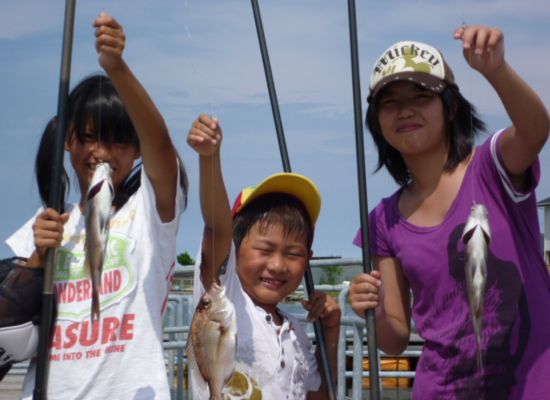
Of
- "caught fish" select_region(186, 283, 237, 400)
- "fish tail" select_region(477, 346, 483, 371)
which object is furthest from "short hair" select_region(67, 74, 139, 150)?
"fish tail" select_region(477, 346, 483, 371)

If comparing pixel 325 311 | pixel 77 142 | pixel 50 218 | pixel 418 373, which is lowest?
pixel 418 373

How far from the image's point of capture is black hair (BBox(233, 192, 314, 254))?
4250 millimetres

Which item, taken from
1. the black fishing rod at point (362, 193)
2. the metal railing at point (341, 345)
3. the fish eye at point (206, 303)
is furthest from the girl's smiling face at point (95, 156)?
the metal railing at point (341, 345)

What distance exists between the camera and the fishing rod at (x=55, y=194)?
3.56 metres

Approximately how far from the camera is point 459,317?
3.64 m

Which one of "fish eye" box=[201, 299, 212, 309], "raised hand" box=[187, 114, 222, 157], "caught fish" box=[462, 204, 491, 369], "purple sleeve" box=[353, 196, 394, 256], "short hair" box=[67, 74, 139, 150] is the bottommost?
"fish eye" box=[201, 299, 212, 309]

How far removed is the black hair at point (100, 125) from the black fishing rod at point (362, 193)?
717 millimetres

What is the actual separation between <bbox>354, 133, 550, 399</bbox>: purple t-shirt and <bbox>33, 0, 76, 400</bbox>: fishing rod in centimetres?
136

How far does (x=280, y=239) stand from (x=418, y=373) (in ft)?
2.72

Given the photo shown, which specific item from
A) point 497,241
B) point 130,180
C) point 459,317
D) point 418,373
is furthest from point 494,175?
point 130,180

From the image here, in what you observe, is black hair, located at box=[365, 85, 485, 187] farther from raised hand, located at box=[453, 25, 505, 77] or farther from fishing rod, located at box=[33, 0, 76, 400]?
fishing rod, located at box=[33, 0, 76, 400]

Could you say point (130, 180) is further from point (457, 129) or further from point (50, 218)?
point (457, 129)

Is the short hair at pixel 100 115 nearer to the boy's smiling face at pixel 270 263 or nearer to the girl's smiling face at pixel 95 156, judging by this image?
the girl's smiling face at pixel 95 156

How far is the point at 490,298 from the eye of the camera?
11.8 ft
